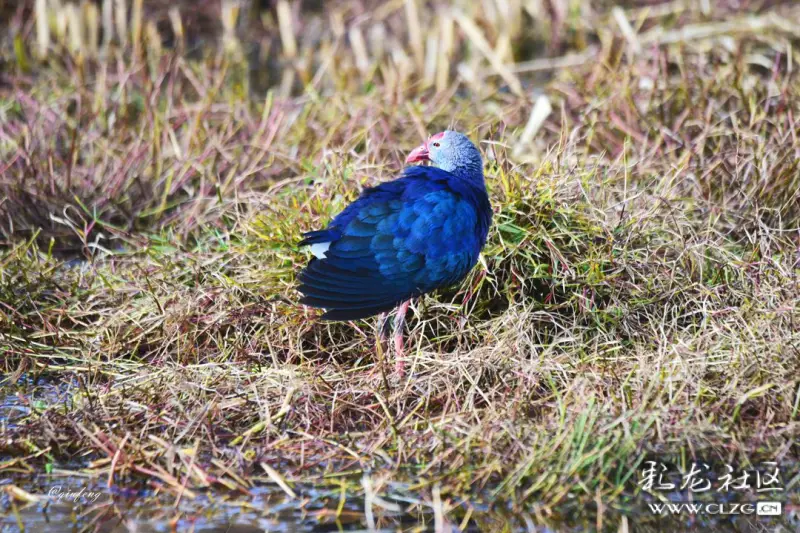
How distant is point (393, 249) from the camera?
344 cm

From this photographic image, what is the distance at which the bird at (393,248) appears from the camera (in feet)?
11.0

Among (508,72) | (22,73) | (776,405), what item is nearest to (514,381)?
(776,405)

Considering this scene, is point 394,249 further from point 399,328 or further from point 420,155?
point 420,155

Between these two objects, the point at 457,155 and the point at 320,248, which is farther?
the point at 457,155

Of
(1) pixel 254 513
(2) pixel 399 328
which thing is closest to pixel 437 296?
(2) pixel 399 328

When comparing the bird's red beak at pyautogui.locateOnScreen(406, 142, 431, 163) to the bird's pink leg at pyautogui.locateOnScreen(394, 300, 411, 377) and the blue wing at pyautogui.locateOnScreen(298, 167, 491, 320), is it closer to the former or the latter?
the blue wing at pyautogui.locateOnScreen(298, 167, 491, 320)

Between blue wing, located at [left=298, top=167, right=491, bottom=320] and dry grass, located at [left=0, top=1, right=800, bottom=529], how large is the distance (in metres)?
0.27

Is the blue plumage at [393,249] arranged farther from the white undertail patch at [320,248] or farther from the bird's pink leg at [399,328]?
the bird's pink leg at [399,328]

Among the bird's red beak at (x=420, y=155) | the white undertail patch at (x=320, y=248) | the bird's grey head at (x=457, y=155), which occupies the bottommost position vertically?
the white undertail patch at (x=320, y=248)

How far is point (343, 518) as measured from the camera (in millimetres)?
2672

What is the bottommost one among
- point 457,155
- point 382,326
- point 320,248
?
point 382,326

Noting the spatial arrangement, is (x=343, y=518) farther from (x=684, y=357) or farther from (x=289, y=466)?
(x=684, y=357)

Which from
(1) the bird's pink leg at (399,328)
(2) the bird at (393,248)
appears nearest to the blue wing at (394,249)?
(2) the bird at (393,248)

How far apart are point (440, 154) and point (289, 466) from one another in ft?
4.66
